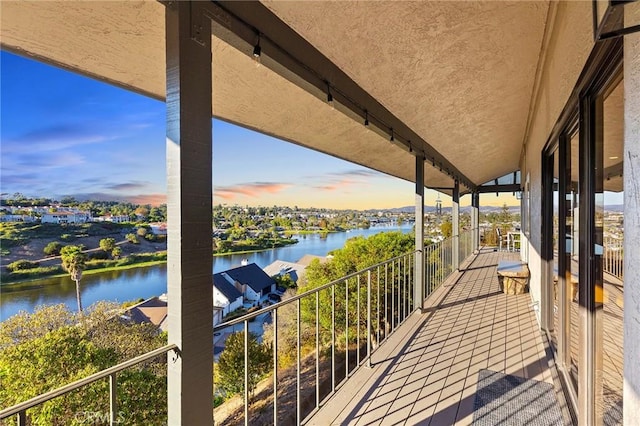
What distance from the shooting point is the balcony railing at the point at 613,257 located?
1.14m

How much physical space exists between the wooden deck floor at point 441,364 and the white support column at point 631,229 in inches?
55.8

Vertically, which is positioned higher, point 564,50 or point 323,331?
point 564,50

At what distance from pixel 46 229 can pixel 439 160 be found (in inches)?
243

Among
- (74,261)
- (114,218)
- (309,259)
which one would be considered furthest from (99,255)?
(309,259)

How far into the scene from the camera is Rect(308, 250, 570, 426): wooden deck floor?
223 centimetres

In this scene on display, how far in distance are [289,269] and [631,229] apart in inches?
590

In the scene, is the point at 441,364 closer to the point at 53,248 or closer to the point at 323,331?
the point at 53,248

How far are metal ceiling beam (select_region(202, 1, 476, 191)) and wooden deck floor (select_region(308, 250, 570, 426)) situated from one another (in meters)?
2.15

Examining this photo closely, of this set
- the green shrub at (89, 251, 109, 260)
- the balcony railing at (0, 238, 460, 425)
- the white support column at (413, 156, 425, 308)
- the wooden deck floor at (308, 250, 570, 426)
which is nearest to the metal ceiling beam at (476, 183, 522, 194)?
the balcony railing at (0, 238, 460, 425)

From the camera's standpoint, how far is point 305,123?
3.49 metres

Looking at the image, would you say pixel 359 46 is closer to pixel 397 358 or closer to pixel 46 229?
pixel 397 358

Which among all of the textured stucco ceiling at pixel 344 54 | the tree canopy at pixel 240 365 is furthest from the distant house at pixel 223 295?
the textured stucco ceiling at pixel 344 54

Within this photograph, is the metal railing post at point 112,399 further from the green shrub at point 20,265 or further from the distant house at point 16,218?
the green shrub at point 20,265

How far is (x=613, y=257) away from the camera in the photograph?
4.22 ft
